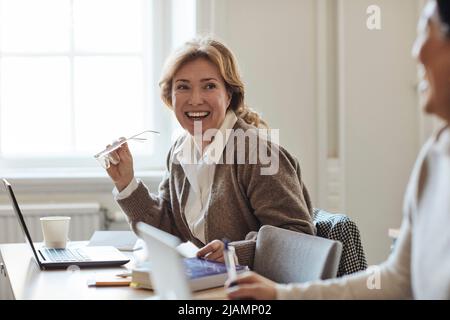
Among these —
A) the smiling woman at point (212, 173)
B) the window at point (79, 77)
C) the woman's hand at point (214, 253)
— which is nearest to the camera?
the woman's hand at point (214, 253)

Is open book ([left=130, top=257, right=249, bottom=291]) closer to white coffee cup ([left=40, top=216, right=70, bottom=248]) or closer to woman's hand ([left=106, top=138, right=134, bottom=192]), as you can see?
white coffee cup ([left=40, top=216, right=70, bottom=248])

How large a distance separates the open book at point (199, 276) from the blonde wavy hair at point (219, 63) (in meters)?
0.79

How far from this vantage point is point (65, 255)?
209 centimetres

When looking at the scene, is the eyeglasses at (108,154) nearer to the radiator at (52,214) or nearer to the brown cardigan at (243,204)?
the brown cardigan at (243,204)

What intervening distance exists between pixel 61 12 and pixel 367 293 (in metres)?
2.66

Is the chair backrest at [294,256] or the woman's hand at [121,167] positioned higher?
the woman's hand at [121,167]

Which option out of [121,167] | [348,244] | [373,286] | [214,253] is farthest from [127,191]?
[373,286]

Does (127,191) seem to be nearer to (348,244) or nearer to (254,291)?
(348,244)

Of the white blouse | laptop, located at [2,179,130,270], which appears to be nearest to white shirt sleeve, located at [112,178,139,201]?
the white blouse

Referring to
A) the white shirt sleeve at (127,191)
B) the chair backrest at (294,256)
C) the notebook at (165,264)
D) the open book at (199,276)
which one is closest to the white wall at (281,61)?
the white shirt sleeve at (127,191)

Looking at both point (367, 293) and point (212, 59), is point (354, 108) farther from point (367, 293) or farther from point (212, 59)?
point (367, 293)

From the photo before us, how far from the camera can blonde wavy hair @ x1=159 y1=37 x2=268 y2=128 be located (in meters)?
2.32

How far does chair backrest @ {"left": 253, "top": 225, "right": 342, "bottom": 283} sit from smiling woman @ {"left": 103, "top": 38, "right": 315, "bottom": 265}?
0.17m

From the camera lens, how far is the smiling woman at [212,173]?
208cm
